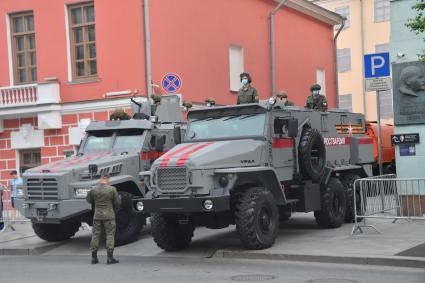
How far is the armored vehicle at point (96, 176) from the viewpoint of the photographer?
13.8 meters

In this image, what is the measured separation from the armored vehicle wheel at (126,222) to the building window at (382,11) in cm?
3149

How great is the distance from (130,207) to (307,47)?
18580 millimetres

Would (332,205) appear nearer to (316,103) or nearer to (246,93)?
(316,103)

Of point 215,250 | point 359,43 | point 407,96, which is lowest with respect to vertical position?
point 215,250

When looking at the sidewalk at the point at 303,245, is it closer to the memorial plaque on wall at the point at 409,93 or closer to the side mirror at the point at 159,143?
the side mirror at the point at 159,143

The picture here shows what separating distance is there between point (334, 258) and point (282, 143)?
296 centimetres

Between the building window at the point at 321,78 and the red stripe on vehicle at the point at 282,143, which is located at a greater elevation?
the building window at the point at 321,78

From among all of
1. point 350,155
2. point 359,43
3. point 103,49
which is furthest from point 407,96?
point 359,43

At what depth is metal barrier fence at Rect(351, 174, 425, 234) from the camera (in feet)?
43.5

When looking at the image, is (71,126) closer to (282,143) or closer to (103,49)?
(103,49)

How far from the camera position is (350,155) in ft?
52.4

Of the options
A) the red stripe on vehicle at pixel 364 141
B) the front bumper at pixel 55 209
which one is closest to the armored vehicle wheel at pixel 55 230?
the front bumper at pixel 55 209

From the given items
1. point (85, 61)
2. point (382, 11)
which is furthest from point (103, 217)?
point (382, 11)

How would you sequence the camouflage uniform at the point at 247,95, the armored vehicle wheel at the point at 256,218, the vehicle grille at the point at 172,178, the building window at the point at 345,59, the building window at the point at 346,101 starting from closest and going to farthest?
the armored vehicle wheel at the point at 256,218 → the vehicle grille at the point at 172,178 → the camouflage uniform at the point at 247,95 → the building window at the point at 345,59 → the building window at the point at 346,101
